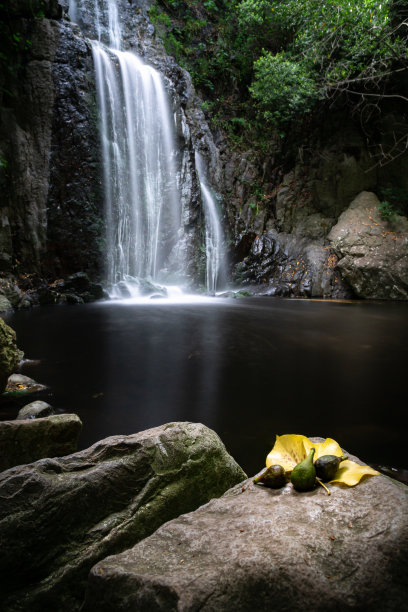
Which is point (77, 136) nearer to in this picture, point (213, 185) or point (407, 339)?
point (213, 185)

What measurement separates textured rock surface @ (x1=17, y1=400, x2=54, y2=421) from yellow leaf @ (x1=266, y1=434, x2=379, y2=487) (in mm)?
2263

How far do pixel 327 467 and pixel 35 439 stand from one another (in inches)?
62.7

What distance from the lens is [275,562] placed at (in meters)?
1.00

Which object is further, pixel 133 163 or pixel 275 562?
pixel 133 163

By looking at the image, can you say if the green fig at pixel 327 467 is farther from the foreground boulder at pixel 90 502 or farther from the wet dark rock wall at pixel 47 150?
the wet dark rock wall at pixel 47 150

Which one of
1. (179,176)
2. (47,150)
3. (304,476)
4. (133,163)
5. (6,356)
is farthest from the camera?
(179,176)

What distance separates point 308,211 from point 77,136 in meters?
9.84

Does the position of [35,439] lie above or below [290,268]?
below

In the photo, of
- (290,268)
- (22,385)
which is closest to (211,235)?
(290,268)

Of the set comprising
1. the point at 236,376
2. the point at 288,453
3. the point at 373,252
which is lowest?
the point at 236,376

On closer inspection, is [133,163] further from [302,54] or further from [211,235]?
[302,54]

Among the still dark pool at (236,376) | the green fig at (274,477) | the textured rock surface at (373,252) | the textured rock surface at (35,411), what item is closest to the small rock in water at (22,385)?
the still dark pool at (236,376)

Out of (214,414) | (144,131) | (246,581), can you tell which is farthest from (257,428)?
(144,131)

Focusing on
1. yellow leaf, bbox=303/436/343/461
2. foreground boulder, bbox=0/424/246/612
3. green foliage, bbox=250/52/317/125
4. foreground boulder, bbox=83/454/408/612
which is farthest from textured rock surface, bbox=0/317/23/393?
green foliage, bbox=250/52/317/125
